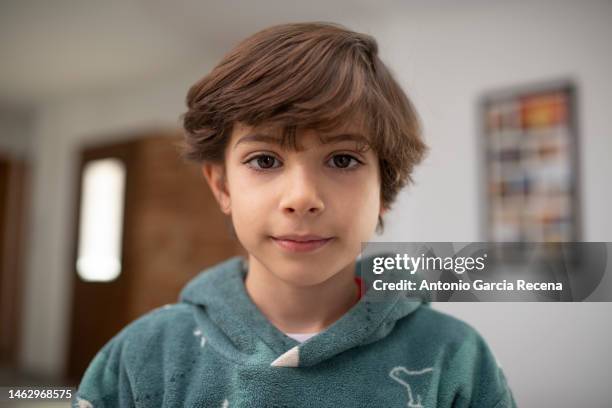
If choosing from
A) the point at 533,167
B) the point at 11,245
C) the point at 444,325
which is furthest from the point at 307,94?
the point at 11,245

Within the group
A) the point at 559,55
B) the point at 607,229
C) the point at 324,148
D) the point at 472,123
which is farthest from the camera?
the point at 472,123

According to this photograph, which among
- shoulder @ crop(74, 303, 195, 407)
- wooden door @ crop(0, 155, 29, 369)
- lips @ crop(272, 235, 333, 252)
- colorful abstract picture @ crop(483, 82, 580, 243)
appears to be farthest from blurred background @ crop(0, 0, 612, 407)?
wooden door @ crop(0, 155, 29, 369)

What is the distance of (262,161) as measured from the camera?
474 millimetres

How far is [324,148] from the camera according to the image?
453 mm

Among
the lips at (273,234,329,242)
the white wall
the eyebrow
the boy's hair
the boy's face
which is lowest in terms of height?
the lips at (273,234,329,242)

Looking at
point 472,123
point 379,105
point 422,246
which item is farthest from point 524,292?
point 472,123

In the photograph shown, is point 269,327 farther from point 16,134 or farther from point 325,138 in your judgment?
point 16,134

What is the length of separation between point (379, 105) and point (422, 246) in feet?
0.53

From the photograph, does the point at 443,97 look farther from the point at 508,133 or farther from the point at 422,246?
the point at 422,246

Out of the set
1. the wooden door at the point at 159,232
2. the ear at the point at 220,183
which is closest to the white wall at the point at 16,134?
the wooden door at the point at 159,232

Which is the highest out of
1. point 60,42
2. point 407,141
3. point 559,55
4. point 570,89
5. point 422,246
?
point 60,42

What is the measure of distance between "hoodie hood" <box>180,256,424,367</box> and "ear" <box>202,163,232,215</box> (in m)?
0.09

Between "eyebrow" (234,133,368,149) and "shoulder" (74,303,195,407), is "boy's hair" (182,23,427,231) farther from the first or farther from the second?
"shoulder" (74,303,195,407)

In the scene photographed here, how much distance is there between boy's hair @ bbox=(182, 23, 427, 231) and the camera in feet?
1.47
